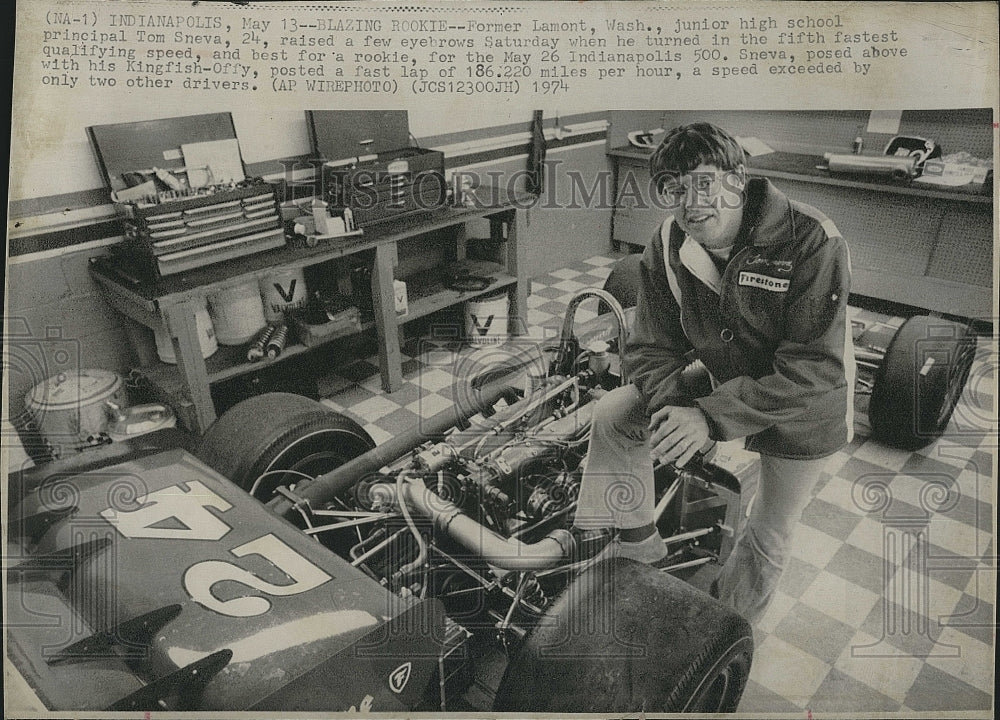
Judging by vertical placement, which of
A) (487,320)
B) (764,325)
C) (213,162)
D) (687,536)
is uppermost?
(213,162)

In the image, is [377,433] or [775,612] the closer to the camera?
[775,612]

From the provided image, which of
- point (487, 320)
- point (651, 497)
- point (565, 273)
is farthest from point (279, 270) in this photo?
point (651, 497)

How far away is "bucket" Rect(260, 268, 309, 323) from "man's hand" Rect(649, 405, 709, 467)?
3.02 ft

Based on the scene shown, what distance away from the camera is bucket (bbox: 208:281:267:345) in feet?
4.39

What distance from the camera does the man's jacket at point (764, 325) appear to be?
0.73 m

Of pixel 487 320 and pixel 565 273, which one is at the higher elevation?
pixel 565 273

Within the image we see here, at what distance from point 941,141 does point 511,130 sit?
1.80 feet

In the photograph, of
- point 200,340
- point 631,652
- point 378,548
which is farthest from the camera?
point 200,340

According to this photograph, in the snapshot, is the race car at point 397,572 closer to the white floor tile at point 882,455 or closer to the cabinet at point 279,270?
the white floor tile at point 882,455

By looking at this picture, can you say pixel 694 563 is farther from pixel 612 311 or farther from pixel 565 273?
pixel 565 273

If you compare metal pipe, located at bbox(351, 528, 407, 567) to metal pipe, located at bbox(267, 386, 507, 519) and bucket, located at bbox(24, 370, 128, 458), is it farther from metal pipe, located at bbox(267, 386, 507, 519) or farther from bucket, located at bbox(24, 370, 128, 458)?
bucket, located at bbox(24, 370, 128, 458)

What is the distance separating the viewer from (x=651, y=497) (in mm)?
864

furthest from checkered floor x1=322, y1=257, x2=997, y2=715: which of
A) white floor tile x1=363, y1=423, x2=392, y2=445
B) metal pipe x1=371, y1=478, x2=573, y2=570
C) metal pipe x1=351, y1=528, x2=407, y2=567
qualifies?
white floor tile x1=363, y1=423, x2=392, y2=445

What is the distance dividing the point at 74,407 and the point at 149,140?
46 cm
